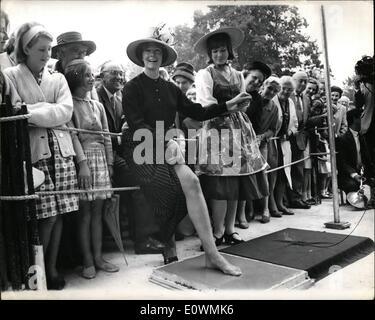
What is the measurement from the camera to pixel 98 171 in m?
2.97

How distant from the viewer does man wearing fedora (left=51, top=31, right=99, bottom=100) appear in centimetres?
318

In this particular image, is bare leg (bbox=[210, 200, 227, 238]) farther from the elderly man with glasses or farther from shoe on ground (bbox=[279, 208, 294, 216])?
shoe on ground (bbox=[279, 208, 294, 216])

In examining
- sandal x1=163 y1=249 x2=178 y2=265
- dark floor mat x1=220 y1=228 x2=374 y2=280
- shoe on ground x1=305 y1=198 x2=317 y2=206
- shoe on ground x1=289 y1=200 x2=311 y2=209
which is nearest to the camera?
dark floor mat x1=220 y1=228 x2=374 y2=280

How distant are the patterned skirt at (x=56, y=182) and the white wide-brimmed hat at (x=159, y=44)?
0.92m

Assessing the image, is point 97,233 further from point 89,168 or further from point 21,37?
point 21,37

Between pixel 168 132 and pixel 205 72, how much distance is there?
2.63 feet

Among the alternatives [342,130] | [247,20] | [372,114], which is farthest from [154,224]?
[342,130]

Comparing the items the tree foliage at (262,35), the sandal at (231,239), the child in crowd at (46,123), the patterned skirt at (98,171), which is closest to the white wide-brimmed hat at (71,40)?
the child in crowd at (46,123)

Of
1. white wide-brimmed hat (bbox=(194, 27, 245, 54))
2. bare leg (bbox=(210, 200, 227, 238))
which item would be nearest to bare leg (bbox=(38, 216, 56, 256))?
bare leg (bbox=(210, 200, 227, 238))

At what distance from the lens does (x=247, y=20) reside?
351cm

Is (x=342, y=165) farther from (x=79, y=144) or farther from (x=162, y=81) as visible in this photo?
(x=79, y=144)

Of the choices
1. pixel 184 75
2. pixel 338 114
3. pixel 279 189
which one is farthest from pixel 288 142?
pixel 184 75

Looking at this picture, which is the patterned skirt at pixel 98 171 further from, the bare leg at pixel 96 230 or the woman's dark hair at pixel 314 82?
the woman's dark hair at pixel 314 82

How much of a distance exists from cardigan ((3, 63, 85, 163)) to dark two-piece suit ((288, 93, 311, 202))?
3.25m
